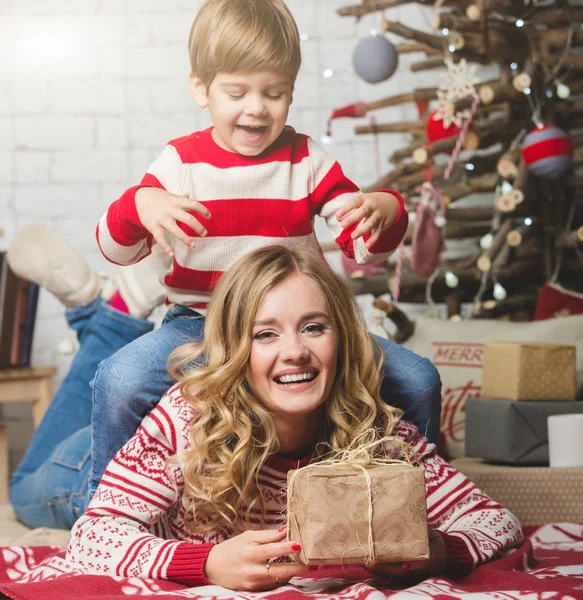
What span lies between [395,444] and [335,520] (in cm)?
29

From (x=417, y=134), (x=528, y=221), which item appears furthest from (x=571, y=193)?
(x=417, y=134)

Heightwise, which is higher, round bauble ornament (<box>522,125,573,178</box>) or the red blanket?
round bauble ornament (<box>522,125,573,178</box>)

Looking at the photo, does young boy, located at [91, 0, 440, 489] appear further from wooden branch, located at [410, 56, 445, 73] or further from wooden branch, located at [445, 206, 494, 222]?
wooden branch, located at [410, 56, 445, 73]

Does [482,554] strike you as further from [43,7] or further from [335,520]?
[43,7]

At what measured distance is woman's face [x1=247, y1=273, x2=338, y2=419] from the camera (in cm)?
126

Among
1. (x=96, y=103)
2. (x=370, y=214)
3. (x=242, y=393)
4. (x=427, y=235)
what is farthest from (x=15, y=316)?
(x=370, y=214)

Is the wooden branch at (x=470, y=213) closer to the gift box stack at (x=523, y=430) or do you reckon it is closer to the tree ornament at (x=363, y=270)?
the tree ornament at (x=363, y=270)

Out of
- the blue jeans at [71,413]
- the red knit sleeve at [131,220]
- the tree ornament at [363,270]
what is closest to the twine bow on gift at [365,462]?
the red knit sleeve at [131,220]

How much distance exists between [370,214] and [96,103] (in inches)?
73.9

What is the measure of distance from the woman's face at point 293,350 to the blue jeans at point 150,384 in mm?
192

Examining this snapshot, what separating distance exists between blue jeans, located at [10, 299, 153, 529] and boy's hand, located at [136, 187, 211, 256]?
0.97 metres

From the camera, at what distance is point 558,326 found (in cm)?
234

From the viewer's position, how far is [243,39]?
4.24 ft

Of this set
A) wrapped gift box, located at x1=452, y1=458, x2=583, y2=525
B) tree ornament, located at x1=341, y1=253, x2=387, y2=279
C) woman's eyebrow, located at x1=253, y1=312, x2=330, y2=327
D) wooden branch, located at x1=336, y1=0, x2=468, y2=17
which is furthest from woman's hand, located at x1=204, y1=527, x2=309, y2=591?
wooden branch, located at x1=336, y1=0, x2=468, y2=17
